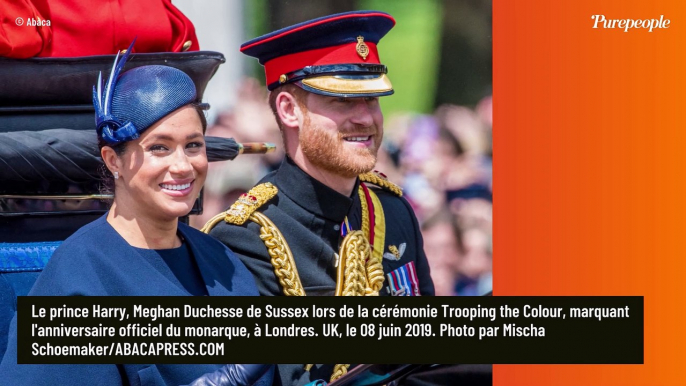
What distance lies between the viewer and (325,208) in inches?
130

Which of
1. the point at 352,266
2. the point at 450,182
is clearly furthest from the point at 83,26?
the point at 450,182

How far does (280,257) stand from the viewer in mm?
3129

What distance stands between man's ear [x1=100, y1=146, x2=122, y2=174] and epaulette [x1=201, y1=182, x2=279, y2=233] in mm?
600

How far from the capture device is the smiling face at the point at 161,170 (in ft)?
8.38

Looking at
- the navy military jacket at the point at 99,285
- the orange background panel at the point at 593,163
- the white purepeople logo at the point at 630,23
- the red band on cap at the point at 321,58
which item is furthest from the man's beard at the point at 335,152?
the white purepeople logo at the point at 630,23

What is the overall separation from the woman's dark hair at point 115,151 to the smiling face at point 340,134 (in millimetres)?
543

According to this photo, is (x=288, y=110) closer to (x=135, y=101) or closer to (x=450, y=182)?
(x=135, y=101)

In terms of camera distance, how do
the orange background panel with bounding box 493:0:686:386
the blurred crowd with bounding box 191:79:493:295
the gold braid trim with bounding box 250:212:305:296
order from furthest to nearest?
the blurred crowd with bounding box 191:79:493:295
the orange background panel with bounding box 493:0:686:386
the gold braid trim with bounding box 250:212:305:296

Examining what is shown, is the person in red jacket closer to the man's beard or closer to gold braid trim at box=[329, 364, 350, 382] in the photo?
the man's beard

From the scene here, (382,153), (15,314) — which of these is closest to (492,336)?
(15,314)

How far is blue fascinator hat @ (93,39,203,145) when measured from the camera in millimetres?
2529
